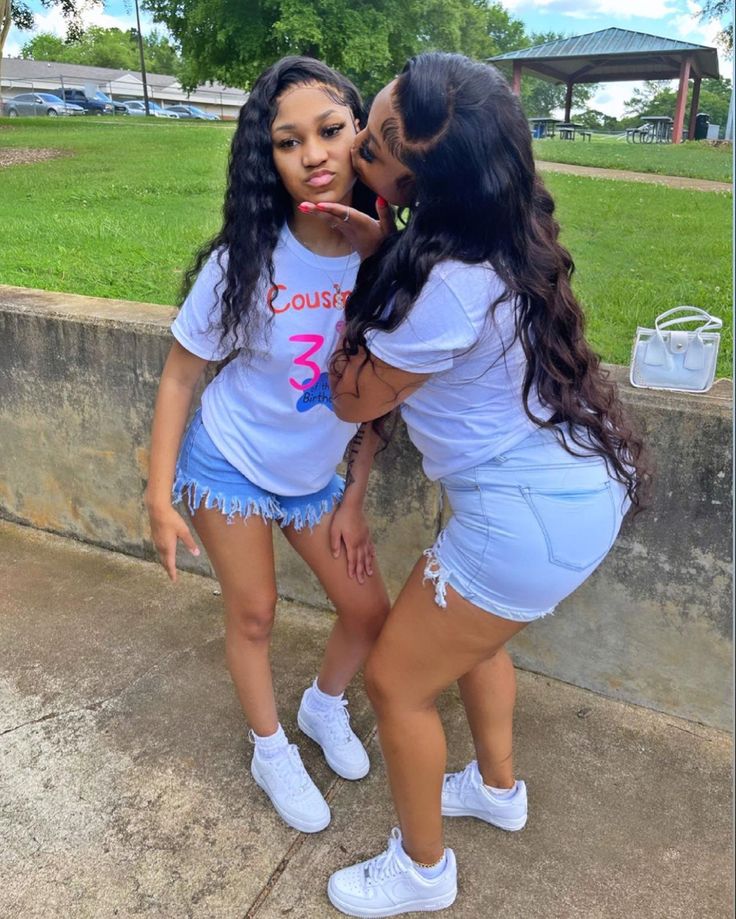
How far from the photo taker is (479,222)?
141cm

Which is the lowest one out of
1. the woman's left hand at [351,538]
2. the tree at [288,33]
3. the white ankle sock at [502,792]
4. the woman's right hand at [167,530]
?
the white ankle sock at [502,792]

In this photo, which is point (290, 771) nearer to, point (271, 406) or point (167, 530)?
point (167, 530)

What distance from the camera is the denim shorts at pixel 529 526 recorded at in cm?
155

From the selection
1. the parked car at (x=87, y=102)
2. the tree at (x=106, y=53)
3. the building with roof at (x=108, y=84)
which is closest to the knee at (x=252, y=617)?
the parked car at (x=87, y=102)

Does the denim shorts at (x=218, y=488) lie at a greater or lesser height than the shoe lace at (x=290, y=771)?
greater

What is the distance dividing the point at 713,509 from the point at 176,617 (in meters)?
1.92

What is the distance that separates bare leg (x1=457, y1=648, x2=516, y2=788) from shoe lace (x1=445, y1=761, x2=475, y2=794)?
8 cm

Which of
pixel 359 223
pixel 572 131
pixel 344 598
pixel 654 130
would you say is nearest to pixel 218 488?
pixel 344 598

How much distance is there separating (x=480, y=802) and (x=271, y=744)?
57 cm

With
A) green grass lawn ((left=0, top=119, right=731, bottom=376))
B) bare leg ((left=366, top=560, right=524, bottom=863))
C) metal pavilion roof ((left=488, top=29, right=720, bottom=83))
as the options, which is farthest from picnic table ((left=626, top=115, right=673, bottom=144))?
bare leg ((left=366, top=560, right=524, bottom=863))

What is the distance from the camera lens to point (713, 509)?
7.64ft

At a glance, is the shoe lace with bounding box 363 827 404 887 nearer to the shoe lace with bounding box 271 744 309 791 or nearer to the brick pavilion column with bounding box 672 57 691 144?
the shoe lace with bounding box 271 744 309 791

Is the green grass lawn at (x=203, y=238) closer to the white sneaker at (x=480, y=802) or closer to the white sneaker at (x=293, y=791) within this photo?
the white sneaker at (x=480, y=802)

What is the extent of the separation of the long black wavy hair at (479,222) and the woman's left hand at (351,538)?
2.13ft
